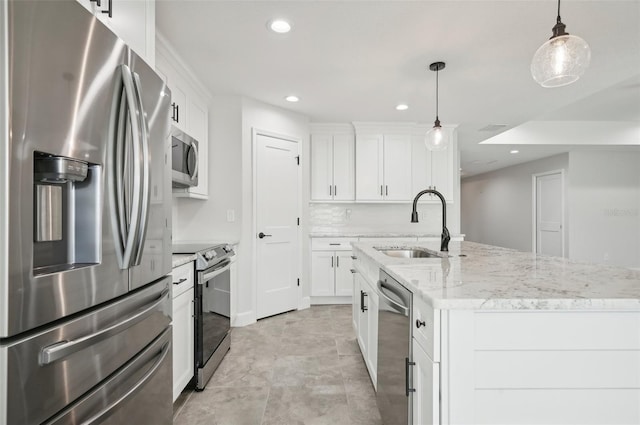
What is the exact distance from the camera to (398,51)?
247cm

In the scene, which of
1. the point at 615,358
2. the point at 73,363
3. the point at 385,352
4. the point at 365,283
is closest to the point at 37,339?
the point at 73,363

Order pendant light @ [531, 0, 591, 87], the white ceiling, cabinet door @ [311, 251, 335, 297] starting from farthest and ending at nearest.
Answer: cabinet door @ [311, 251, 335, 297]
the white ceiling
pendant light @ [531, 0, 591, 87]

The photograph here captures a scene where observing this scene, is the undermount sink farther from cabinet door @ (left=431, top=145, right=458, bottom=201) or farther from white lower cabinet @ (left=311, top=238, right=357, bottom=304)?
cabinet door @ (left=431, top=145, right=458, bottom=201)

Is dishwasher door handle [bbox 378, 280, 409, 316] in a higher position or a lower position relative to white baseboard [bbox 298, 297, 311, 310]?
higher

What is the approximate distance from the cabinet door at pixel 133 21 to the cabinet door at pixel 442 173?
3994 millimetres

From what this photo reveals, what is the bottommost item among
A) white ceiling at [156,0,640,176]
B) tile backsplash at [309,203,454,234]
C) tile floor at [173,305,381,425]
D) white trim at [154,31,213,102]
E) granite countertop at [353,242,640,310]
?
tile floor at [173,305,381,425]

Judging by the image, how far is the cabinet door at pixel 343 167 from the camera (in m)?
4.52

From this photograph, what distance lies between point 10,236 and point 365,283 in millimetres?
1791

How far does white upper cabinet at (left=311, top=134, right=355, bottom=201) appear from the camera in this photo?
4484 millimetres

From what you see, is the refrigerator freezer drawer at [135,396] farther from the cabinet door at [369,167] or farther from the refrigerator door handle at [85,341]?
the cabinet door at [369,167]

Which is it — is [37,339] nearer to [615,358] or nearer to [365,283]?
[615,358]

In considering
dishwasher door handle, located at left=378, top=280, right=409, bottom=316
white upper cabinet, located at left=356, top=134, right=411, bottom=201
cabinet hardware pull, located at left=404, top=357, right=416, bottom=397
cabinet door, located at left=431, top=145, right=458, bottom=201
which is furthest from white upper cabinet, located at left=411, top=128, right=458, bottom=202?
cabinet hardware pull, located at left=404, top=357, right=416, bottom=397

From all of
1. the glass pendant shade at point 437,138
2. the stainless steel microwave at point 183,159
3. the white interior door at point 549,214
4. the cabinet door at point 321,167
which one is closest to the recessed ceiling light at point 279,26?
the stainless steel microwave at point 183,159

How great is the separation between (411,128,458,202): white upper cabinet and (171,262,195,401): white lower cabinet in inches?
137
